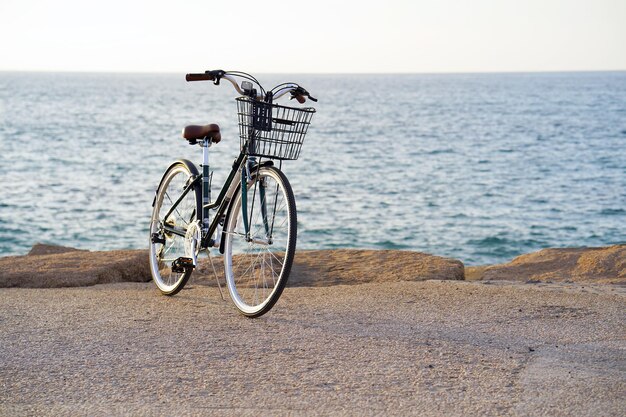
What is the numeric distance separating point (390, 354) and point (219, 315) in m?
1.58

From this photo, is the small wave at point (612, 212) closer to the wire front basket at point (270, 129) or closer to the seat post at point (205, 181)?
the seat post at point (205, 181)

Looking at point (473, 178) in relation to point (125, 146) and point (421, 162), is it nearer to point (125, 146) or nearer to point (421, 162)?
point (421, 162)

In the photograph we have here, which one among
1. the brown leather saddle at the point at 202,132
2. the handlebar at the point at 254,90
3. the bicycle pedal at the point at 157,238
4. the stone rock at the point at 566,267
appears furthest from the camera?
the stone rock at the point at 566,267

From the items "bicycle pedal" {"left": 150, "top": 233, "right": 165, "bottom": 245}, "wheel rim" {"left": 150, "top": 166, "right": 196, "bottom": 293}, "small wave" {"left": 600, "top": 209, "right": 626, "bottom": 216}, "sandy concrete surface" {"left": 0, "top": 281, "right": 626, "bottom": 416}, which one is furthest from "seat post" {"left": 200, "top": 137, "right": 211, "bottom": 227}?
"small wave" {"left": 600, "top": 209, "right": 626, "bottom": 216}

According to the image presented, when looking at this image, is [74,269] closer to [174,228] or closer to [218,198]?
[174,228]

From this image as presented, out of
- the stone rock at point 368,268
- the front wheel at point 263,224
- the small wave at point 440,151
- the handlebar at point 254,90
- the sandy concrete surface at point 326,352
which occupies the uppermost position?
the handlebar at point 254,90

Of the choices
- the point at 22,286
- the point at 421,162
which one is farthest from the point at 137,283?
the point at 421,162

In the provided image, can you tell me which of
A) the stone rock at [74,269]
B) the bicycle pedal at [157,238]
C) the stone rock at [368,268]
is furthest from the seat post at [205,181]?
the stone rock at [74,269]

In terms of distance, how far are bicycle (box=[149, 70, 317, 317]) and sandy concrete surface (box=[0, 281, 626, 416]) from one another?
0.30m

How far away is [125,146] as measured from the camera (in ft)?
151

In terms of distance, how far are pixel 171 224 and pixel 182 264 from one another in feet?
2.14

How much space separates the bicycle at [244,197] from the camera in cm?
566

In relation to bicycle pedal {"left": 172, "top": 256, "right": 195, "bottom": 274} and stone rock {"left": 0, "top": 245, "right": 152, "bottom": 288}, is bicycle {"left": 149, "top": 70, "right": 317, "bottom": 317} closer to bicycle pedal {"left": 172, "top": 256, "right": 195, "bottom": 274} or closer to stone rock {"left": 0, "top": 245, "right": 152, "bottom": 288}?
bicycle pedal {"left": 172, "top": 256, "right": 195, "bottom": 274}

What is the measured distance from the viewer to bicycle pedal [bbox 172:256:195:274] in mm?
6449
